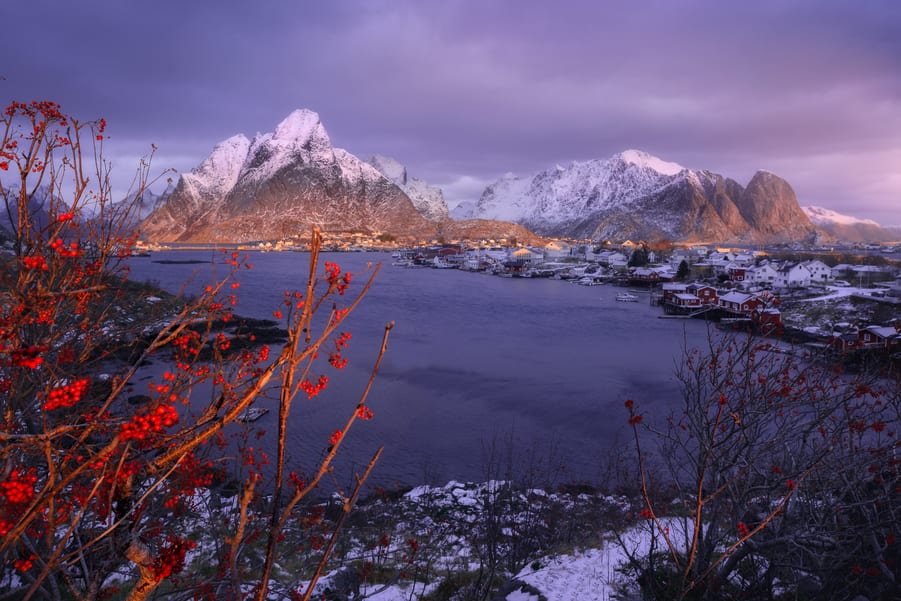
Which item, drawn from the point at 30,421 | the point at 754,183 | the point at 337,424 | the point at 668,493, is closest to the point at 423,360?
the point at 337,424

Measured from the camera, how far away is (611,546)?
21.6ft

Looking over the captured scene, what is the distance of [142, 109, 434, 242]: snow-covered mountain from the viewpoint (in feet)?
525

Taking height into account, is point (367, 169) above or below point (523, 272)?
above

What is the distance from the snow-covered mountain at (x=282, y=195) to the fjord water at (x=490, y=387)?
417 ft

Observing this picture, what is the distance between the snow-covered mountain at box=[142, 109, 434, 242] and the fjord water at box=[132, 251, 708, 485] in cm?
12724

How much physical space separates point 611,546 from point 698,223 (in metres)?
182

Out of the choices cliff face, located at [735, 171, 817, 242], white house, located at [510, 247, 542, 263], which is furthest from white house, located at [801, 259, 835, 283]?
cliff face, located at [735, 171, 817, 242]

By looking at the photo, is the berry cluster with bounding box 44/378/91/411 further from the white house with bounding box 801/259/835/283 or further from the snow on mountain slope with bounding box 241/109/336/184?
the snow on mountain slope with bounding box 241/109/336/184

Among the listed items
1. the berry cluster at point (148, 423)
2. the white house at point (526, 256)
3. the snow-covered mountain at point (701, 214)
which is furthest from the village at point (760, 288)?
the snow-covered mountain at point (701, 214)

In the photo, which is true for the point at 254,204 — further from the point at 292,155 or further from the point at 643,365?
the point at 643,365

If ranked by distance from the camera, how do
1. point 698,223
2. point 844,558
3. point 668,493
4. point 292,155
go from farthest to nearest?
point 292,155 → point 698,223 → point 668,493 → point 844,558

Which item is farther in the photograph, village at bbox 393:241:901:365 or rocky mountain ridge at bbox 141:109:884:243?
rocky mountain ridge at bbox 141:109:884:243

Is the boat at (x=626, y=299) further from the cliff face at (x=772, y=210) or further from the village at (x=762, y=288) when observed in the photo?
the cliff face at (x=772, y=210)

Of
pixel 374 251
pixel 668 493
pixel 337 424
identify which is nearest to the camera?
pixel 668 493
